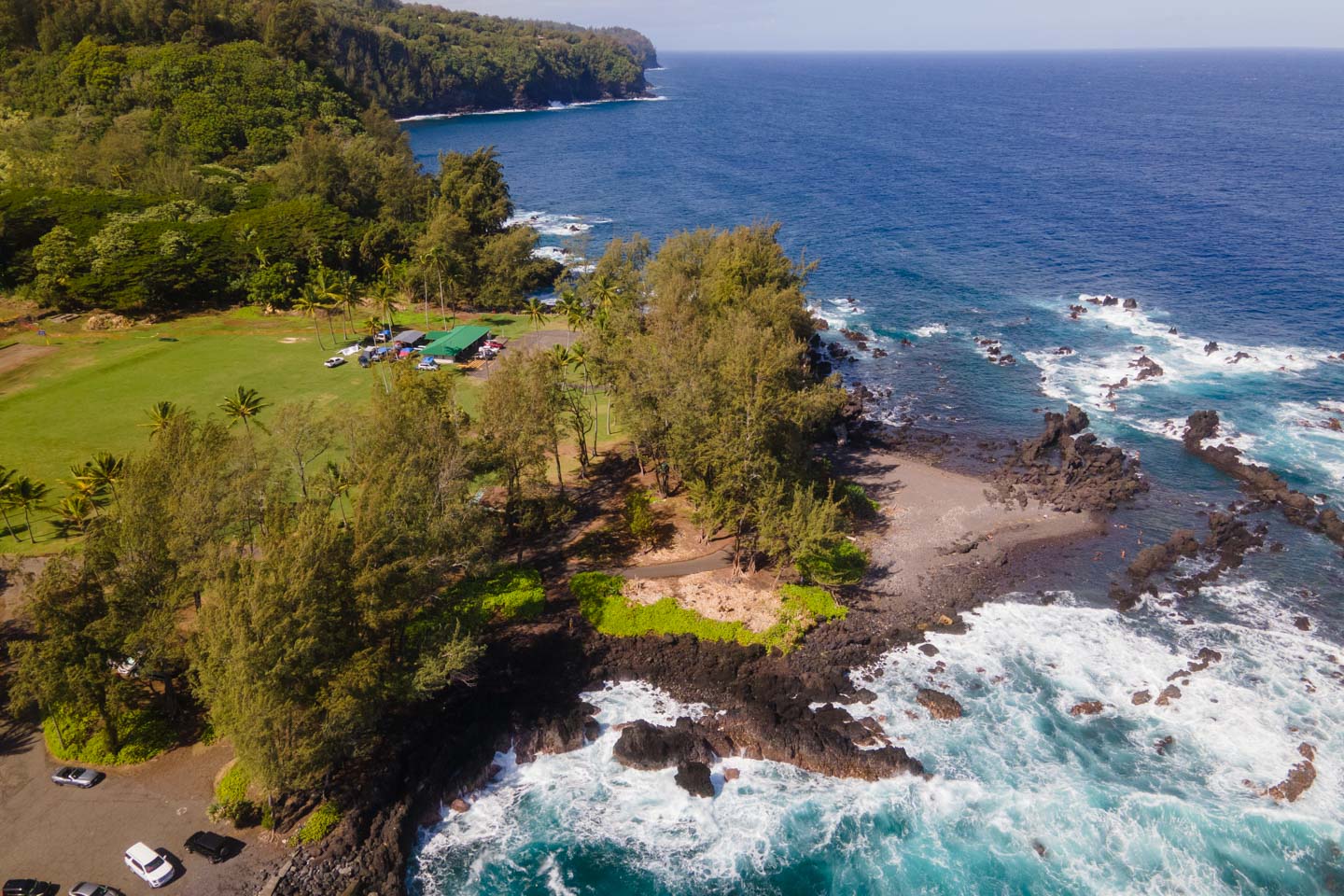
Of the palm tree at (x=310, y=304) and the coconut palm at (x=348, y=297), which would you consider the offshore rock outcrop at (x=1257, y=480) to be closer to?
the coconut palm at (x=348, y=297)

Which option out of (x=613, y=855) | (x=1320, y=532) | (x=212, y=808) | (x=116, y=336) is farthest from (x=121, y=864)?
(x=1320, y=532)

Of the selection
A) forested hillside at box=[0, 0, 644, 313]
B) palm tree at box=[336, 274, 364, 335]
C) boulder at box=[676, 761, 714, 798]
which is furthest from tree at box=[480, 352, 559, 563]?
forested hillside at box=[0, 0, 644, 313]

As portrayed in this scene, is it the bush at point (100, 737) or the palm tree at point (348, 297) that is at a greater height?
the palm tree at point (348, 297)

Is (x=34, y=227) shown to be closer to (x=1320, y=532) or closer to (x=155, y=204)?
(x=155, y=204)

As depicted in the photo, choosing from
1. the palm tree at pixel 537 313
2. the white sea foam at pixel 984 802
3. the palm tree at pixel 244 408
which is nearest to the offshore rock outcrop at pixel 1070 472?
the white sea foam at pixel 984 802

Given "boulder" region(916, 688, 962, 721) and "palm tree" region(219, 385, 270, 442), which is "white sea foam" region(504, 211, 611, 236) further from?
"boulder" region(916, 688, 962, 721)

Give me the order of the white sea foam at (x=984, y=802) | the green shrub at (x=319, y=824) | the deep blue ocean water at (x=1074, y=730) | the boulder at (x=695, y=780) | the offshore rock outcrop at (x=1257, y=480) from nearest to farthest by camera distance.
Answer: the green shrub at (x=319, y=824) → the white sea foam at (x=984, y=802) → the deep blue ocean water at (x=1074, y=730) → the boulder at (x=695, y=780) → the offshore rock outcrop at (x=1257, y=480)
